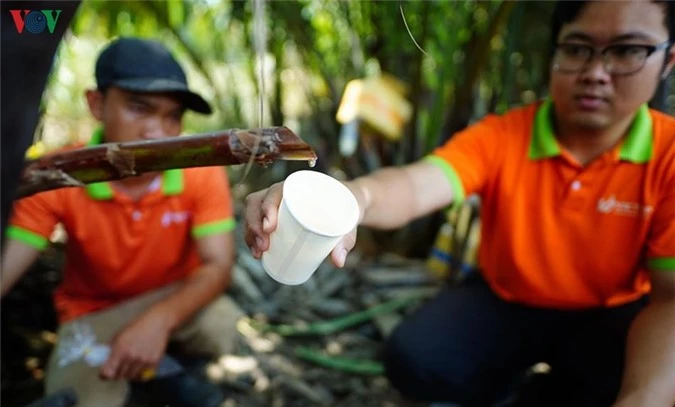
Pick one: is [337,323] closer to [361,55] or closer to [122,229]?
[122,229]

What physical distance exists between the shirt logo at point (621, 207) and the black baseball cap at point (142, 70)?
1065mm

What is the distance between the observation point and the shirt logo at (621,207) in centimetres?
150

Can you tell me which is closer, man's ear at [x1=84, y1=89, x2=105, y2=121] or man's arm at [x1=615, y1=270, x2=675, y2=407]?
man's arm at [x1=615, y1=270, x2=675, y2=407]

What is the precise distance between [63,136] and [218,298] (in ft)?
9.49

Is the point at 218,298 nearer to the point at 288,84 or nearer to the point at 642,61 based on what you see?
the point at 642,61

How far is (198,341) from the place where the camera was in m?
1.82

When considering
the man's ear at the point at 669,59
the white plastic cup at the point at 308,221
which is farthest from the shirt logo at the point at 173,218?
the man's ear at the point at 669,59

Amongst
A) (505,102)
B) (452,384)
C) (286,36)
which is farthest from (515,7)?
(452,384)

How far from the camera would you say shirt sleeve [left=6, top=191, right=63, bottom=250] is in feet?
5.29

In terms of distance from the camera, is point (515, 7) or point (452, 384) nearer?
point (452, 384)

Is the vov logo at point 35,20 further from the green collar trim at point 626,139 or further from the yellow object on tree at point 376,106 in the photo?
the yellow object on tree at point 376,106

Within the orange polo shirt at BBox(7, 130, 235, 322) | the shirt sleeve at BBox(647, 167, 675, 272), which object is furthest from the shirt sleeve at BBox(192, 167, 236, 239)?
the shirt sleeve at BBox(647, 167, 675, 272)

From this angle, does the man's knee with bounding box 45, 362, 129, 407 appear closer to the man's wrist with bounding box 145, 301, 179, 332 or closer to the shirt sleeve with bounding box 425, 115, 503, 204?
the man's wrist with bounding box 145, 301, 179, 332

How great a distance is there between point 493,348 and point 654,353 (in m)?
0.55
